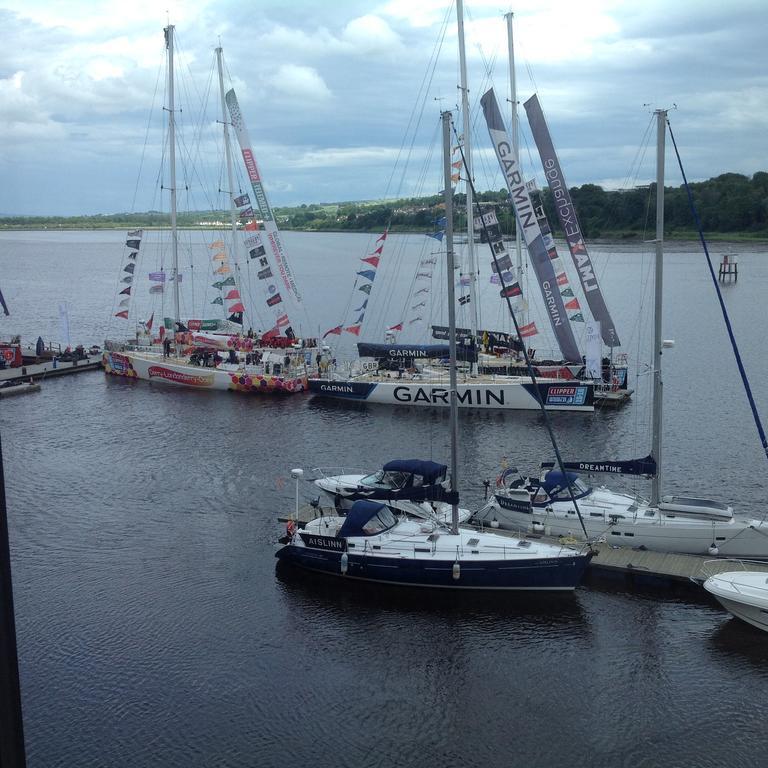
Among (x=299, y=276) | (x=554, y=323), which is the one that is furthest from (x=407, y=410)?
(x=299, y=276)

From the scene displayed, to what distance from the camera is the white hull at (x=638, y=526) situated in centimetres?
2470

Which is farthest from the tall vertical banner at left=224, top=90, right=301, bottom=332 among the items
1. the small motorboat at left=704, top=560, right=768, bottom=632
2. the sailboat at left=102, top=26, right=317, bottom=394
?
the small motorboat at left=704, top=560, right=768, bottom=632

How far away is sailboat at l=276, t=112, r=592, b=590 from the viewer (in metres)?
23.4

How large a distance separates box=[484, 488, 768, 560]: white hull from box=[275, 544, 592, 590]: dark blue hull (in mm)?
2601

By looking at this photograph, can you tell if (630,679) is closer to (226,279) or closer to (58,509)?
(58,509)

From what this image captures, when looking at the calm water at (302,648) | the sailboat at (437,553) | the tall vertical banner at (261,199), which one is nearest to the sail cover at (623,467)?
the sailboat at (437,553)

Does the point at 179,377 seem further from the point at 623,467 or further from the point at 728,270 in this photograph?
the point at 728,270

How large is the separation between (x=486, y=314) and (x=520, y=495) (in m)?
66.0

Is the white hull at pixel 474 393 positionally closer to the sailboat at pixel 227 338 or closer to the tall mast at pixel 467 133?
the tall mast at pixel 467 133

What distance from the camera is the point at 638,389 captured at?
51594mm

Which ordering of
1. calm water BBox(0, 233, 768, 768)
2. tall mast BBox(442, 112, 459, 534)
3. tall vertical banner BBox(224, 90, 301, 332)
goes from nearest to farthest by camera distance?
calm water BBox(0, 233, 768, 768), tall mast BBox(442, 112, 459, 534), tall vertical banner BBox(224, 90, 301, 332)

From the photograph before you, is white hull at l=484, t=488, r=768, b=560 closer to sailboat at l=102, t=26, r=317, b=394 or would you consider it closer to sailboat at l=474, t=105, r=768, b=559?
sailboat at l=474, t=105, r=768, b=559

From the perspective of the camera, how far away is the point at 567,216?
48281 millimetres

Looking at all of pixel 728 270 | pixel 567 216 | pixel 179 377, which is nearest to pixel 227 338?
pixel 179 377
